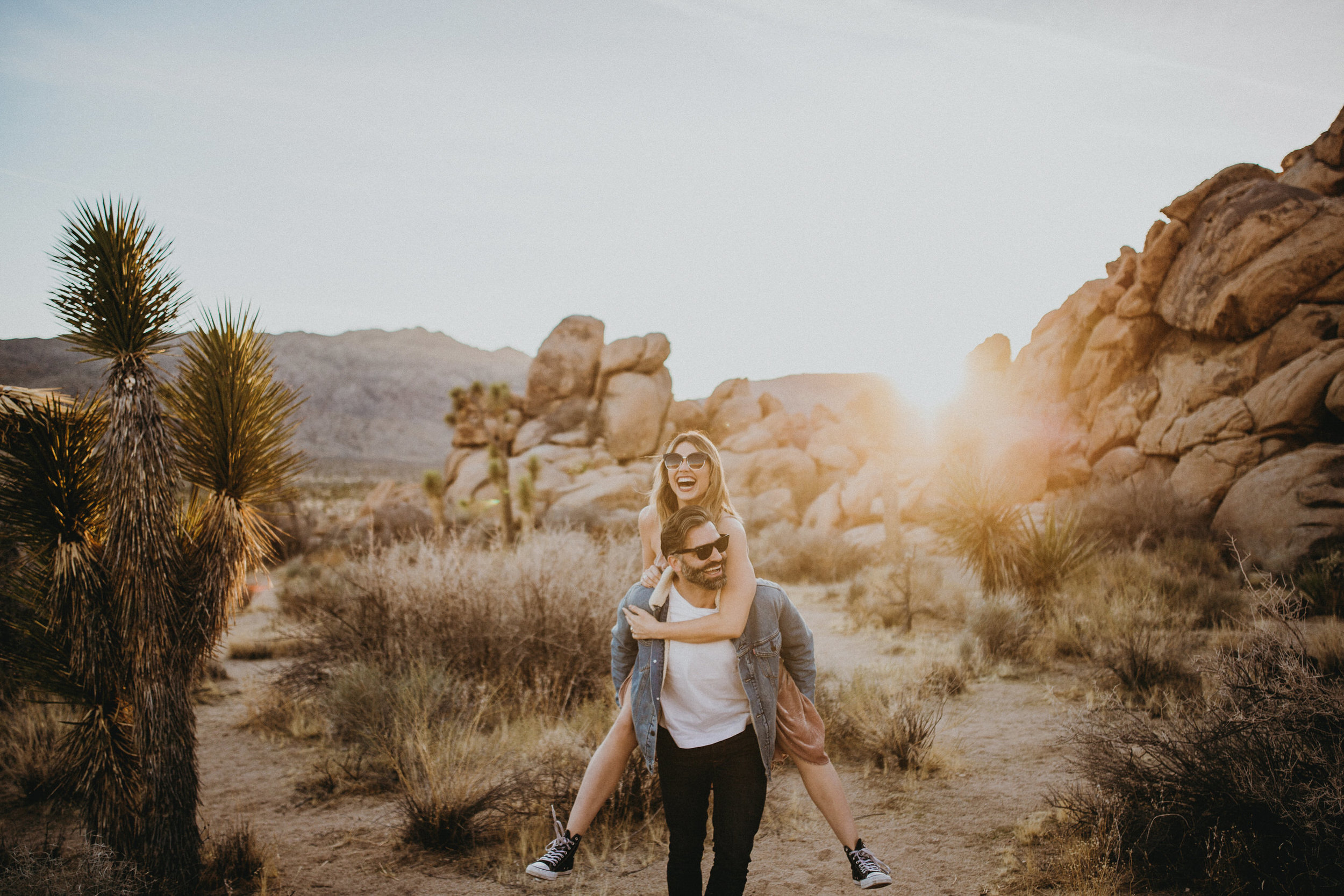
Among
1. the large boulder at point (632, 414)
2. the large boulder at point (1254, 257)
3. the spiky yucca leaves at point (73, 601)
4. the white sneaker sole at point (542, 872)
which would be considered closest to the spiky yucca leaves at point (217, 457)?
the spiky yucca leaves at point (73, 601)

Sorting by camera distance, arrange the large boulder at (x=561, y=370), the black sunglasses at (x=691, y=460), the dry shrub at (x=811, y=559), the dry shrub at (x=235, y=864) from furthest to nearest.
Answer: the large boulder at (x=561, y=370) → the dry shrub at (x=811, y=559) → the dry shrub at (x=235, y=864) → the black sunglasses at (x=691, y=460)

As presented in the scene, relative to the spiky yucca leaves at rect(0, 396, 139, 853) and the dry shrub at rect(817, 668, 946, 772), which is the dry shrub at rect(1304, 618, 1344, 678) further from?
the spiky yucca leaves at rect(0, 396, 139, 853)

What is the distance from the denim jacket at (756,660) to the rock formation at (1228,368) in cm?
1103

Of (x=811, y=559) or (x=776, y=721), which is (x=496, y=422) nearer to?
(x=811, y=559)

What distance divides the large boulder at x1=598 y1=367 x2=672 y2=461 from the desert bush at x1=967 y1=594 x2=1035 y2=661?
2396cm

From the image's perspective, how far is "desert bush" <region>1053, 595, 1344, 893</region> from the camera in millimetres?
3125

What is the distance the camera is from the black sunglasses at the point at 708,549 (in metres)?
2.86

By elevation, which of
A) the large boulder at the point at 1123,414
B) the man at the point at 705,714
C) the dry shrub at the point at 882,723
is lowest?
the dry shrub at the point at 882,723

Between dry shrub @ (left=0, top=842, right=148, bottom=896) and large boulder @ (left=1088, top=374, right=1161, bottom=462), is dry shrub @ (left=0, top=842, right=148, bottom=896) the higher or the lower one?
the lower one

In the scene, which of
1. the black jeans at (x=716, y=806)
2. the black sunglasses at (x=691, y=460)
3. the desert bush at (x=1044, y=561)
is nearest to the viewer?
the black jeans at (x=716, y=806)

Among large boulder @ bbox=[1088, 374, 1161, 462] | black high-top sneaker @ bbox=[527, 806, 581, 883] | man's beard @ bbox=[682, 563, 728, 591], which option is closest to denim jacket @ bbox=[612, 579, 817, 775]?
man's beard @ bbox=[682, 563, 728, 591]

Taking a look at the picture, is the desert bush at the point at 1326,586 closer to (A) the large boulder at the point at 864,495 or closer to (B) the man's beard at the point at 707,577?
(B) the man's beard at the point at 707,577

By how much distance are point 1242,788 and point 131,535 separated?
580 centimetres

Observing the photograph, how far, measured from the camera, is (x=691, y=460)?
128 inches
